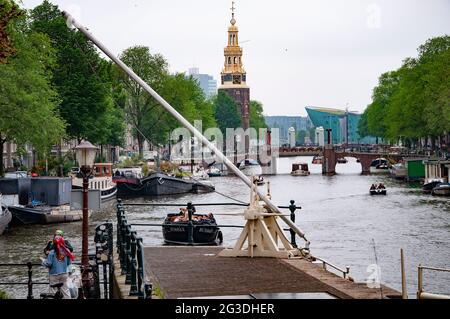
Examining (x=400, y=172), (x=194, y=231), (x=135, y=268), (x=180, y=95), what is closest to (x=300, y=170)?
(x=400, y=172)

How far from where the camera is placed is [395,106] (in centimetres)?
11869

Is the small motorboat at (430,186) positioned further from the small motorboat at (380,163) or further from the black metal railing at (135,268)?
the black metal railing at (135,268)

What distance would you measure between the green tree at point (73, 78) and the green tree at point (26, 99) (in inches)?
564

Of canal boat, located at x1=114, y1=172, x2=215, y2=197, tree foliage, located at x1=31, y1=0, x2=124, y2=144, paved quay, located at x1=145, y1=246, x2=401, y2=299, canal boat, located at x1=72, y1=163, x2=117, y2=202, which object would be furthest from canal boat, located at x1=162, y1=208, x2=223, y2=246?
canal boat, located at x1=114, y1=172, x2=215, y2=197

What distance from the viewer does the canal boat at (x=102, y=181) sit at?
7306cm

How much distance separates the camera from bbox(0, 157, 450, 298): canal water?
35.5 meters

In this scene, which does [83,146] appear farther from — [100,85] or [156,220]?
[100,85]

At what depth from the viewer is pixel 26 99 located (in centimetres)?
6128

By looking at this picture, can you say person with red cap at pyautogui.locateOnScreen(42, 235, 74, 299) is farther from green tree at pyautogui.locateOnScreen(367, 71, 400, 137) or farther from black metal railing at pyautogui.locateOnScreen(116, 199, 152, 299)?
green tree at pyautogui.locateOnScreen(367, 71, 400, 137)

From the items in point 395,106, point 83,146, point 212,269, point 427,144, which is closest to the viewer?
point 212,269

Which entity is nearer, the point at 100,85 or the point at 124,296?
the point at 124,296

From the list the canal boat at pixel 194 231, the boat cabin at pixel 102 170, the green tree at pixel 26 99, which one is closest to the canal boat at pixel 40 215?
the green tree at pixel 26 99

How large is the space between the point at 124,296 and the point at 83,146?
5.87 metres
